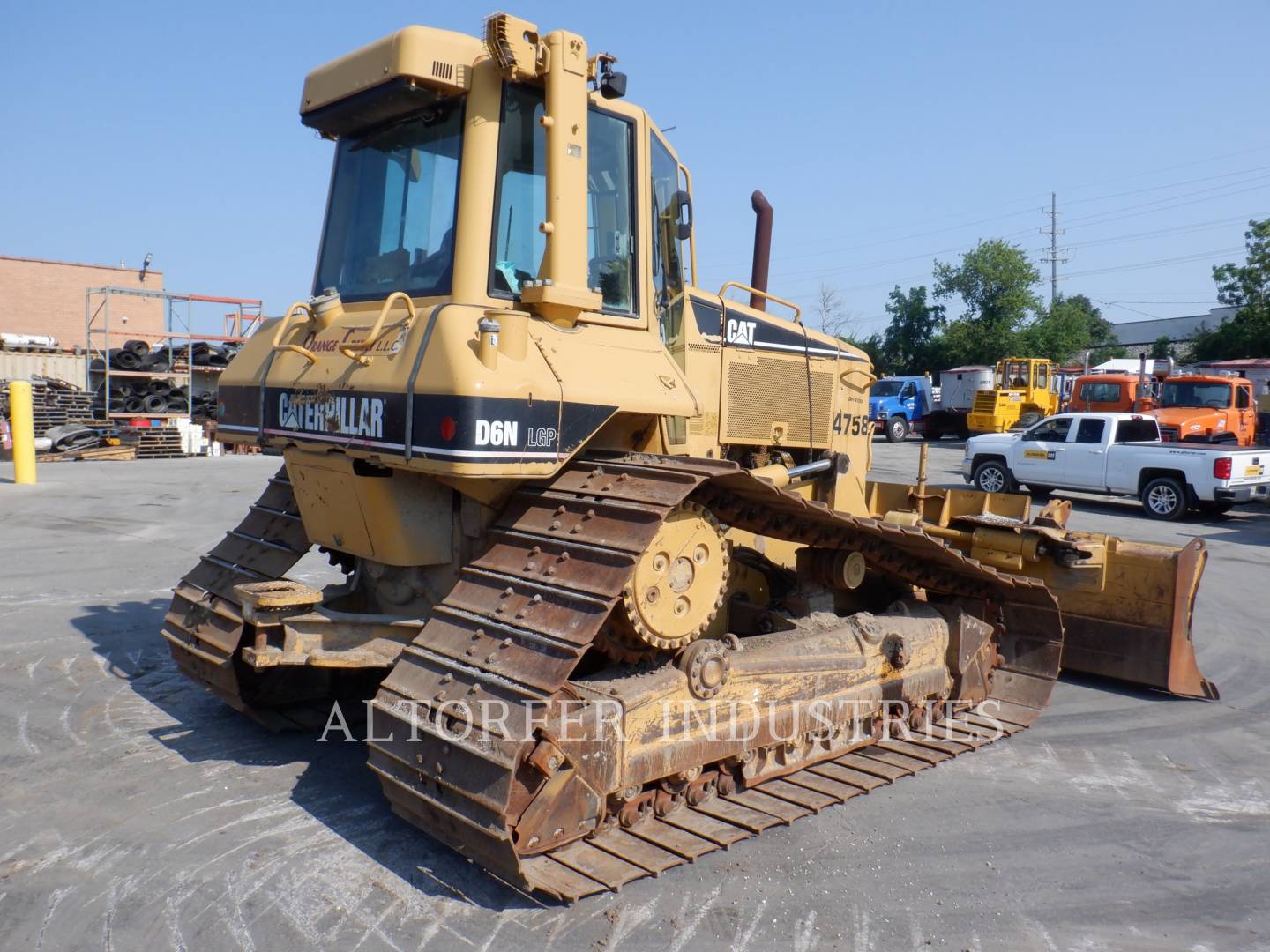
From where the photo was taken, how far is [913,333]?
48.5 metres

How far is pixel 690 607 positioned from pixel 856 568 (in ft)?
5.35

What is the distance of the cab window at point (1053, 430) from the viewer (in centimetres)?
1855

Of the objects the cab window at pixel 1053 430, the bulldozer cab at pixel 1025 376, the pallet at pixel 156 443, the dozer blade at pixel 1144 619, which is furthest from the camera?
the bulldozer cab at pixel 1025 376

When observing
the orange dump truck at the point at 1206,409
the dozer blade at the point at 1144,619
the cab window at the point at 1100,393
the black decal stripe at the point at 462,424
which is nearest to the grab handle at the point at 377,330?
the black decal stripe at the point at 462,424

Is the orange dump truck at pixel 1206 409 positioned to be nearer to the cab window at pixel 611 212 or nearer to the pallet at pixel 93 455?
the cab window at pixel 611 212

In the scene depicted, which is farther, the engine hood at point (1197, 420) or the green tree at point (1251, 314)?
the green tree at point (1251, 314)

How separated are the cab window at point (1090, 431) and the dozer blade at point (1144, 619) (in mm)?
12056

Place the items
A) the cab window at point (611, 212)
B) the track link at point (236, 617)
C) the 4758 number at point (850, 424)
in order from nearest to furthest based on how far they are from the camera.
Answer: the cab window at point (611, 212), the track link at point (236, 617), the 4758 number at point (850, 424)

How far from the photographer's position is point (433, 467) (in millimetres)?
3949

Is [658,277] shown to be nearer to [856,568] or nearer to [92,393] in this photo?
[856,568]

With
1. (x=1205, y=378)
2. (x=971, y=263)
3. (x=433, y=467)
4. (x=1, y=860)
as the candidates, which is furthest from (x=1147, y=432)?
(x=971, y=263)

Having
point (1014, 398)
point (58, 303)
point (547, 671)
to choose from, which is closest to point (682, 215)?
point (547, 671)

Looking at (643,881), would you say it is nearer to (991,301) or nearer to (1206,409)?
(1206,409)

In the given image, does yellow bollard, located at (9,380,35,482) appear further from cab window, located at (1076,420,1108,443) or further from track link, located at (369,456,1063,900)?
cab window, located at (1076,420,1108,443)
